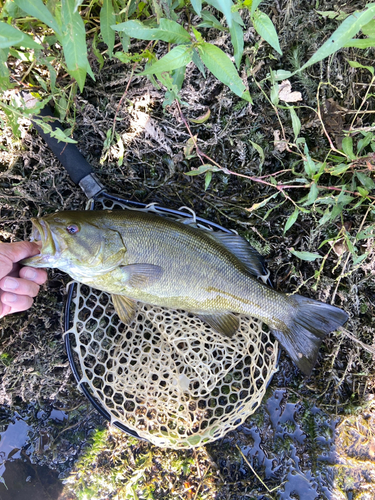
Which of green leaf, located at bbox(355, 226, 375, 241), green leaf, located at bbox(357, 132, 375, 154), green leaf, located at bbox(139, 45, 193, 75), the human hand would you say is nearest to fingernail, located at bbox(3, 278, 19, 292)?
the human hand

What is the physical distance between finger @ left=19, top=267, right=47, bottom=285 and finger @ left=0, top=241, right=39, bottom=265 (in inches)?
4.1

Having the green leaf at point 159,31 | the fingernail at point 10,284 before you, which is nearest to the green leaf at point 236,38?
the green leaf at point 159,31

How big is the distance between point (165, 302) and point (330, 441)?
1.95 metres

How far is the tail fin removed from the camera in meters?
2.40

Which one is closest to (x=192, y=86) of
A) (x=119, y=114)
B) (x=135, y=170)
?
(x=119, y=114)

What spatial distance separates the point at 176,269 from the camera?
90.5 inches

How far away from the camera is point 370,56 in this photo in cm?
246

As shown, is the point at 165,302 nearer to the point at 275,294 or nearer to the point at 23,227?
the point at 275,294

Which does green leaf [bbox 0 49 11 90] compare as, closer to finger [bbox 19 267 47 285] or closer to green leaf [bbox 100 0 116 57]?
green leaf [bbox 100 0 116 57]

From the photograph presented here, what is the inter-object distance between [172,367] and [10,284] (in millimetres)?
1372

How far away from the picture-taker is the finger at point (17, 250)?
225 cm

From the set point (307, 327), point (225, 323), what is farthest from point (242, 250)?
point (307, 327)

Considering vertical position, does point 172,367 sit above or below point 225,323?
below

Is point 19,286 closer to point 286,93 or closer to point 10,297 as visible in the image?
point 10,297
